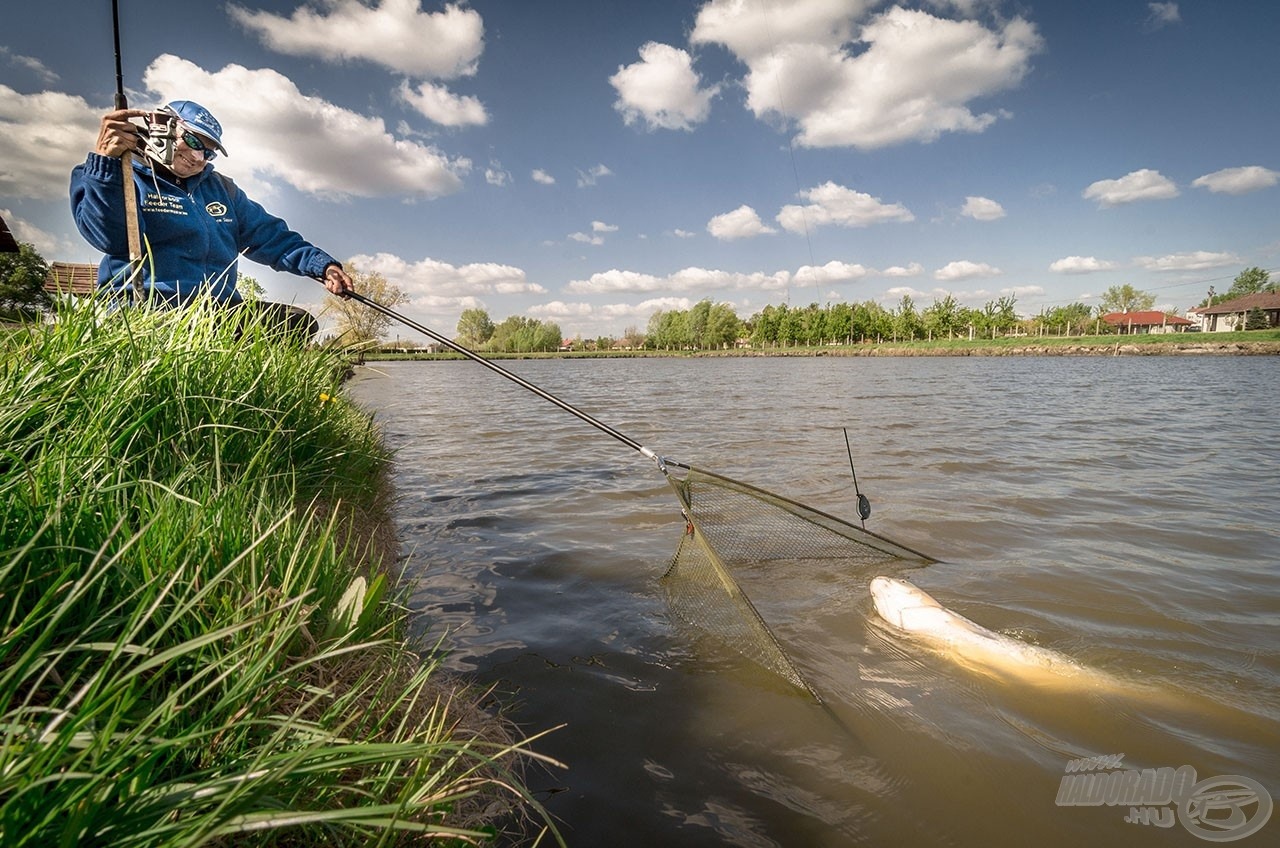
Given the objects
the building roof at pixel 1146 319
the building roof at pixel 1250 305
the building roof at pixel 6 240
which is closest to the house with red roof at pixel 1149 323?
the building roof at pixel 1146 319

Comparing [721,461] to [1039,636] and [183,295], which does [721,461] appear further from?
[183,295]

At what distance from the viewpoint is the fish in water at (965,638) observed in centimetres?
327

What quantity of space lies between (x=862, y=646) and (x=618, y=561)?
2113mm

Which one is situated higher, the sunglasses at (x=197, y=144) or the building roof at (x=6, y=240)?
the building roof at (x=6, y=240)

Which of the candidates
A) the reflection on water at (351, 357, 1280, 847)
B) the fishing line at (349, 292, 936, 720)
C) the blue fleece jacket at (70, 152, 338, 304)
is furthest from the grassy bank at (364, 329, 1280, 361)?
the blue fleece jacket at (70, 152, 338, 304)

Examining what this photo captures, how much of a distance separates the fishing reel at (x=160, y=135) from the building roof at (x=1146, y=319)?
433 feet

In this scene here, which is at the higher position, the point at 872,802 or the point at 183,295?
the point at 183,295

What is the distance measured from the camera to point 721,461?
907 centimetres

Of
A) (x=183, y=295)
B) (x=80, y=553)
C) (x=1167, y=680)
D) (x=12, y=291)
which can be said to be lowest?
(x=1167, y=680)

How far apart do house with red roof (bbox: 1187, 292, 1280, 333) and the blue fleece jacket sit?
346 feet

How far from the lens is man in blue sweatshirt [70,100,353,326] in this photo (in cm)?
422

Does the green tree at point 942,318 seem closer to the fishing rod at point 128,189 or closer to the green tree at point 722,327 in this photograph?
the green tree at point 722,327

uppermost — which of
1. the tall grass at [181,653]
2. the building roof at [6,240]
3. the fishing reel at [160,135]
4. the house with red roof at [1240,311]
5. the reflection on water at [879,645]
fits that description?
the house with red roof at [1240,311]

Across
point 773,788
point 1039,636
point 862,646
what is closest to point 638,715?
point 773,788
